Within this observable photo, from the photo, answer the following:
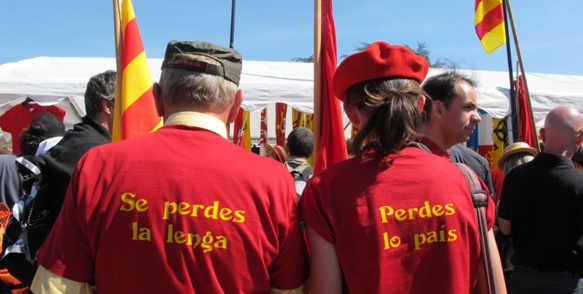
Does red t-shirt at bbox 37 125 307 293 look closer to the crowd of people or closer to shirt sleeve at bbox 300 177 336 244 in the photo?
the crowd of people

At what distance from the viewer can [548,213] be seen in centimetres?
259

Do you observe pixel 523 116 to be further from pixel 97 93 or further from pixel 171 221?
pixel 171 221

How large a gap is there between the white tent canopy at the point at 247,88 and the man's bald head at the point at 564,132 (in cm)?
273

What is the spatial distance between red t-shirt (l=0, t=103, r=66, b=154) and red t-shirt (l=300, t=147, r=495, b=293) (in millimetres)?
4780

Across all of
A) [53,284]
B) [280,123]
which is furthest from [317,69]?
[280,123]

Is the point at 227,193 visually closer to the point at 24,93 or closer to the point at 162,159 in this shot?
the point at 162,159

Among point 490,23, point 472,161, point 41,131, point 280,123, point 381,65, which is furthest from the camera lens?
point 280,123

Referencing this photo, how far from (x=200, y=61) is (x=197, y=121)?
160mm

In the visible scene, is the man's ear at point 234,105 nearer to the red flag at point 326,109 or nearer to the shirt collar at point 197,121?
the shirt collar at point 197,121

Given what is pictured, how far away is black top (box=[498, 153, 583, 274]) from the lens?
2535 mm

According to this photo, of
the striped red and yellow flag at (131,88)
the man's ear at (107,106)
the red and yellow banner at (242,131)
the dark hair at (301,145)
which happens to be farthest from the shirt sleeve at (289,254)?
the red and yellow banner at (242,131)

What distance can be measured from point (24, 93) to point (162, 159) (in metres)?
4.45

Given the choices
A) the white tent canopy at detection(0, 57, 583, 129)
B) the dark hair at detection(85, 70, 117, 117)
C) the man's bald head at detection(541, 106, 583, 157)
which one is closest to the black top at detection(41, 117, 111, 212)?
the dark hair at detection(85, 70, 117, 117)

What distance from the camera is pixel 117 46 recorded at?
7.86ft
